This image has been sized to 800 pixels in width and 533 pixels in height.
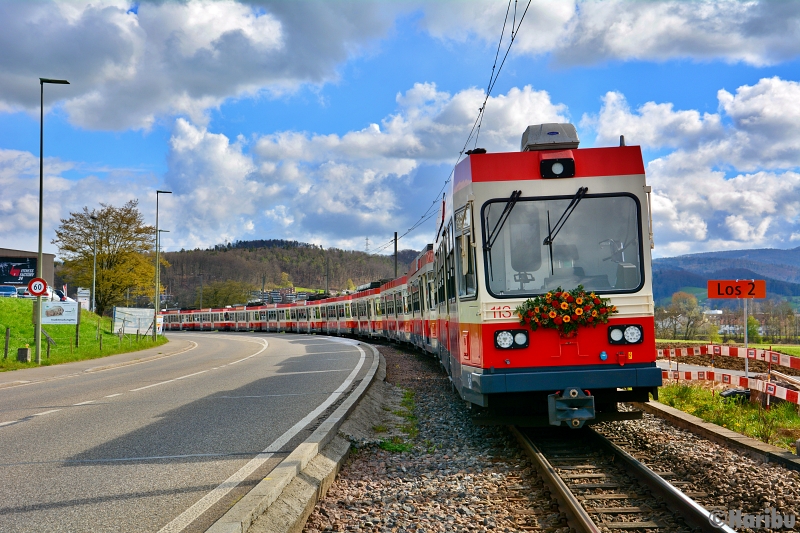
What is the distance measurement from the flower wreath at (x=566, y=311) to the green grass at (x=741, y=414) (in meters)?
2.32

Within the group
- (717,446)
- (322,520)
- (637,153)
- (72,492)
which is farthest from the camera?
(637,153)

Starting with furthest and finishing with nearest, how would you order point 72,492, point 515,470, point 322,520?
1. point 515,470
2. point 72,492
3. point 322,520

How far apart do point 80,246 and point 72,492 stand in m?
50.8

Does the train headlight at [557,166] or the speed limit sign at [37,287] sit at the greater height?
the train headlight at [557,166]

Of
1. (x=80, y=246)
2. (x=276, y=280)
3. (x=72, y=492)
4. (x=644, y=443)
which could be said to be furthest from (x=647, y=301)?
(x=276, y=280)

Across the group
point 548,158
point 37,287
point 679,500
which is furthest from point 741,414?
point 37,287

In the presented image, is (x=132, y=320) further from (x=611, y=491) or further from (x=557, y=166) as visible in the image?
(x=611, y=491)

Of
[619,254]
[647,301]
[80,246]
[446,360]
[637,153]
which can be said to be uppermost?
[80,246]

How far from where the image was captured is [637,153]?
8.00m

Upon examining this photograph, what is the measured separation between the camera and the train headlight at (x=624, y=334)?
297 inches

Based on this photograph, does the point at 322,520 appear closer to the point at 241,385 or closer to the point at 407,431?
the point at 407,431

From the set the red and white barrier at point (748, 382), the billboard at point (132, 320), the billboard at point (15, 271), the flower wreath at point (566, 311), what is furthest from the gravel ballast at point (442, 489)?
the billboard at point (15, 271)

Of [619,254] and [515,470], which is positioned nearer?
[515,470]

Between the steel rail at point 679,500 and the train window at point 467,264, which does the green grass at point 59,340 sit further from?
the steel rail at point 679,500
